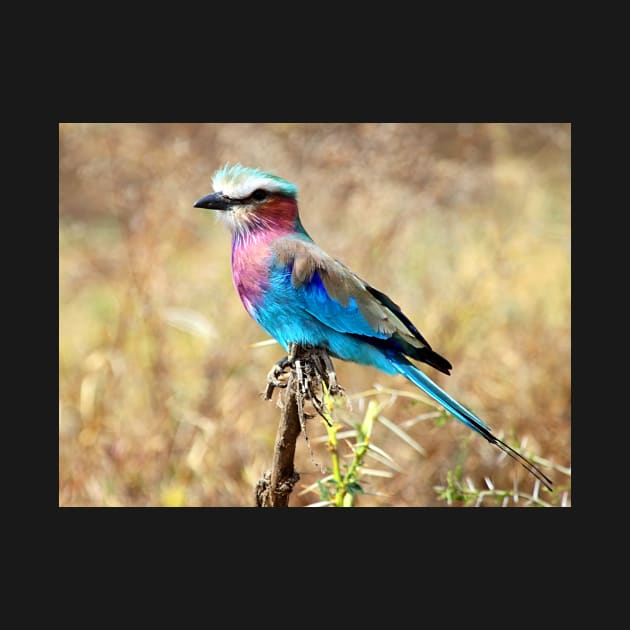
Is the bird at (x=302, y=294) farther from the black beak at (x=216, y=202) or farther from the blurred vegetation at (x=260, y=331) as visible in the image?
the blurred vegetation at (x=260, y=331)

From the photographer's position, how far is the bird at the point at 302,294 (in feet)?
12.4

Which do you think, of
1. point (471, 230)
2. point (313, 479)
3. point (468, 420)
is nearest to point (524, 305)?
point (471, 230)

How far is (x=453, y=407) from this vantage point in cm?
365

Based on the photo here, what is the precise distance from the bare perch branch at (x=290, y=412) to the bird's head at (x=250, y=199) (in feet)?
2.39

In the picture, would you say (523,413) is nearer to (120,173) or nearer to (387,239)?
(387,239)

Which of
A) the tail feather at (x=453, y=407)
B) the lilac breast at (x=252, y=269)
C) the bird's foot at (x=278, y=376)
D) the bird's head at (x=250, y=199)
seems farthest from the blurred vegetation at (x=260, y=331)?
the bird's foot at (x=278, y=376)

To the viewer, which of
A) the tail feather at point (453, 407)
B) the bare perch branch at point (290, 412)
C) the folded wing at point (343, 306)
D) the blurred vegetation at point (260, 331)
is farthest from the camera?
the blurred vegetation at point (260, 331)

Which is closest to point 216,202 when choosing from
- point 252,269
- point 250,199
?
point 250,199

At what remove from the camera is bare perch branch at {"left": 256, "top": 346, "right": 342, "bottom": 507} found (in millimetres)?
3137

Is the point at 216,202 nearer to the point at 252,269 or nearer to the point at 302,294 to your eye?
the point at 252,269

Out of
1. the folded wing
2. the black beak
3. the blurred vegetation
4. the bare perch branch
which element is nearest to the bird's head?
the black beak

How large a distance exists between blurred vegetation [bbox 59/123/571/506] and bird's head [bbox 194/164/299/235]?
113 centimetres

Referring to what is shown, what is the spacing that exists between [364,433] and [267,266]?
841mm

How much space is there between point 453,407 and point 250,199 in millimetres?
1238
